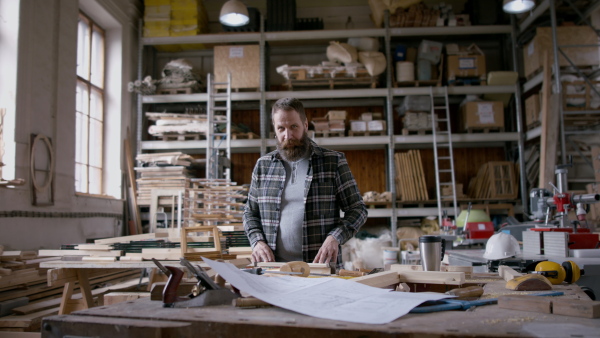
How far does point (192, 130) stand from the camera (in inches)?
356

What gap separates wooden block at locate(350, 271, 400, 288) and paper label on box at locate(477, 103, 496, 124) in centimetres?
816

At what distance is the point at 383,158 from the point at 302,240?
7.49 metres

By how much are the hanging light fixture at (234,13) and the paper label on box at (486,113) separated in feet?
16.0

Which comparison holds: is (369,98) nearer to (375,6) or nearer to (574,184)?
(375,6)

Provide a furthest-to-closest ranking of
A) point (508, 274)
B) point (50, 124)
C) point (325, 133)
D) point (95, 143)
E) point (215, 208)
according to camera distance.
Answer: point (325, 133), point (95, 143), point (215, 208), point (50, 124), point (508, 274)

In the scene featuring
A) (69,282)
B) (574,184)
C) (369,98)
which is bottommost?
(69,282)

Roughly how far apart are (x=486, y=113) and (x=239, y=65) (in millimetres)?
5046

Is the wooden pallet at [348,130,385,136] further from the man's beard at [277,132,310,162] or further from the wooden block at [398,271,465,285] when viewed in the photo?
the wooden block at [398,271,465,285]

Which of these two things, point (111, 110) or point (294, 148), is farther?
point (111, 110)

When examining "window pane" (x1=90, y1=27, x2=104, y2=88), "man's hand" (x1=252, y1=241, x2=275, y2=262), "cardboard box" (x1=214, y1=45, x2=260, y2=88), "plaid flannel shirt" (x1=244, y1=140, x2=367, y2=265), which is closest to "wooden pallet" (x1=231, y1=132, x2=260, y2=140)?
"cardboard box" (x1=214, y1=45, x2=260, y2=88)

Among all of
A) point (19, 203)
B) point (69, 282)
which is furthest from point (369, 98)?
point (69, 282)

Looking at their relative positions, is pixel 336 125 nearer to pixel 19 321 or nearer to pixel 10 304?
pixel 10 304

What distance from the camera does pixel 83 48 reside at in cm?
850

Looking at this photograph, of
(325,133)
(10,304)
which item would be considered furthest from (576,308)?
(325,133)
